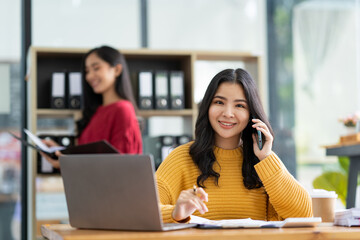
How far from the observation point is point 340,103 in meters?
4.83

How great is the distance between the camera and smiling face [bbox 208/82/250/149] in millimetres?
1862

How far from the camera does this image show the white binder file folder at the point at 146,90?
3932mm

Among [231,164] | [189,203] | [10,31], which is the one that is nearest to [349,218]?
[189,203]

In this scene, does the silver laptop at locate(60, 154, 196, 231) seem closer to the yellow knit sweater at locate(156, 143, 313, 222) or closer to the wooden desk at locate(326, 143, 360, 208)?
the yellow knit sweater at locate(156, 143, 313, 222)

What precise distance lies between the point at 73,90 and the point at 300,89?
2.08m

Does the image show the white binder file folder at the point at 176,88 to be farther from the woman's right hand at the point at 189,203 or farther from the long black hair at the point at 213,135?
the woman's right hand at the point at 189,203

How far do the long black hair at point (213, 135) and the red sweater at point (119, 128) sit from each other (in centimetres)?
123

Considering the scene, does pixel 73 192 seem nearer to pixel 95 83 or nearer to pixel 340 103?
pixel 95 83

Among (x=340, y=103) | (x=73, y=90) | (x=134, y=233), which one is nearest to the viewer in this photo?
(x=134, y=233)

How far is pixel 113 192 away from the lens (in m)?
1.19

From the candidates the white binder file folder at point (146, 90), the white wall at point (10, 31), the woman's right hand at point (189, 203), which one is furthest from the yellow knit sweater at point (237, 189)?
the white wall at point (10, 31)

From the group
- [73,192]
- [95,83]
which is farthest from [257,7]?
[73,192]

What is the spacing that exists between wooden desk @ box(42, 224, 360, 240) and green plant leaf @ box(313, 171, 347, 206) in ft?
9.48

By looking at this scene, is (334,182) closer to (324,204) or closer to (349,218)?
(324,204)
